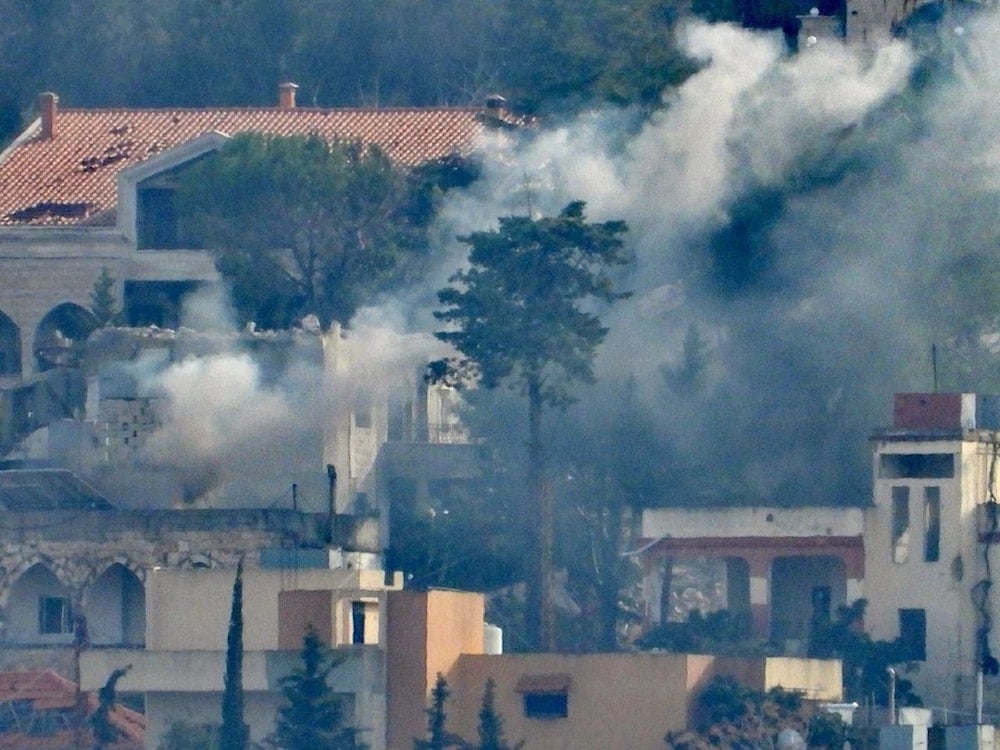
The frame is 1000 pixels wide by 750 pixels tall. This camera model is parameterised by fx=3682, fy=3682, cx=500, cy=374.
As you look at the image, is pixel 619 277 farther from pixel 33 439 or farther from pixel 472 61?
pixel 472 61

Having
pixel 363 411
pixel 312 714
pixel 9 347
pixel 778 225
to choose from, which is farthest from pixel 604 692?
pixel 9 347

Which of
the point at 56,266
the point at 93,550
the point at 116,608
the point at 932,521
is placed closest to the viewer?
the point at 932,521

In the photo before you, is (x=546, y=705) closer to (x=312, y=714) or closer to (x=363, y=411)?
(x=312, y=714)

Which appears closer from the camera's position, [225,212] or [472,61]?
[225,212]

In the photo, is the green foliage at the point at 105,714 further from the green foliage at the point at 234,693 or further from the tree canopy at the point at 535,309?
the tree canopy at the point at 535,309

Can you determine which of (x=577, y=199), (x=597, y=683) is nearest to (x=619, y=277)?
(x=577, y=199)

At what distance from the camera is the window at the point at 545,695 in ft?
178

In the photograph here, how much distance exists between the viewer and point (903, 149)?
68562 mm

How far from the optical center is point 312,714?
52906 mm

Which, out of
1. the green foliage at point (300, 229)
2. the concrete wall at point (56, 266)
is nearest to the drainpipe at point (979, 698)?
the green foliage at point (300, 229)

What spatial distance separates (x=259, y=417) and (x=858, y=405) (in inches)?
422

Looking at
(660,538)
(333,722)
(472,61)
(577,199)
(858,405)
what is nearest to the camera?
(333,722)

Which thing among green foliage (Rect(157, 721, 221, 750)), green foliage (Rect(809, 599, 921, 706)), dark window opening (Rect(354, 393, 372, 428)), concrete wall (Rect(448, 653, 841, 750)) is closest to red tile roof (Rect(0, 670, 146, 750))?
green foliage (Rect(157, 721, 221, 750))

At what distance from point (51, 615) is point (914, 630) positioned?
15472mm
